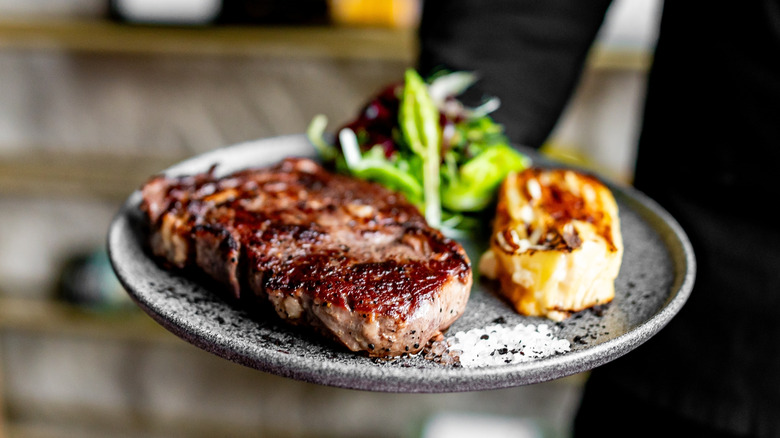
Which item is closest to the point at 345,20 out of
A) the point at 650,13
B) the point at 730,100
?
the point at 650,13

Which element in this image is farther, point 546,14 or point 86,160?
point 86,160

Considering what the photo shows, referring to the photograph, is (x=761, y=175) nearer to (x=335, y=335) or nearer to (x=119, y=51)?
(x=335, y=335)

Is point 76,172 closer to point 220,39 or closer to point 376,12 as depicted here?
point 220,39

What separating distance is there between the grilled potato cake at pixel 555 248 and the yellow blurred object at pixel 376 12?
→ 1.64m

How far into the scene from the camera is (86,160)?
10.5ft

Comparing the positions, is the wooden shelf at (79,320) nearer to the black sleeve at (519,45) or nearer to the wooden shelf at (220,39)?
the wooden shelf at (220,39)

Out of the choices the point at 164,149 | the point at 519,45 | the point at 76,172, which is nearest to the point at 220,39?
the point at 164,149

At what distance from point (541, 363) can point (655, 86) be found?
1124mm

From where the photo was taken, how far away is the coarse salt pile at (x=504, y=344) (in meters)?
0.89

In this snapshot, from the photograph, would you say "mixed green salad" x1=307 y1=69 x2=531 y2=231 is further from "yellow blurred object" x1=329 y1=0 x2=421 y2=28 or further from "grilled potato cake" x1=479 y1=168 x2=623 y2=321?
"yellow blurred object" x1=329 y1=0 x2=421 y2=28

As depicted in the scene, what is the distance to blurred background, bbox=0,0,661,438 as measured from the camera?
2738 millimetres

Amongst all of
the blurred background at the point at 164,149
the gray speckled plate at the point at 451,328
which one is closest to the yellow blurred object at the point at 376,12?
the blurred background at the point at 164,149

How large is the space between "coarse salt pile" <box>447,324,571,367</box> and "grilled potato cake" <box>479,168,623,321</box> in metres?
0.07

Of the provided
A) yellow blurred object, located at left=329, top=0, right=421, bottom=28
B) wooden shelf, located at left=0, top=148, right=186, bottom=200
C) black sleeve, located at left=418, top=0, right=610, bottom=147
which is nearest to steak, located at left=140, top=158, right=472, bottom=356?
black sleeve, located at left=418, top=0, right=610, bottom=147
